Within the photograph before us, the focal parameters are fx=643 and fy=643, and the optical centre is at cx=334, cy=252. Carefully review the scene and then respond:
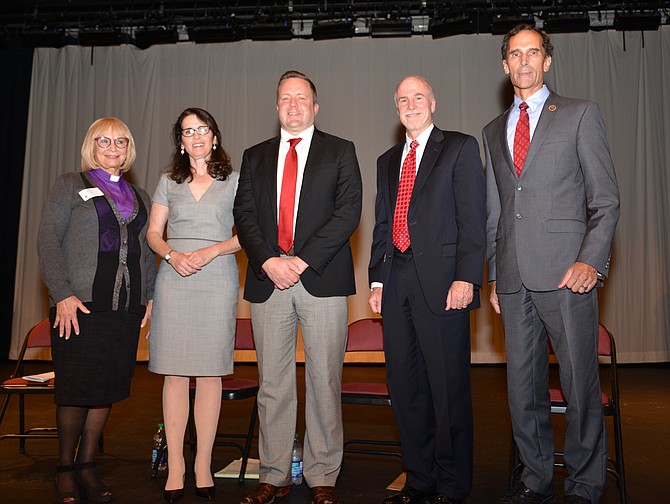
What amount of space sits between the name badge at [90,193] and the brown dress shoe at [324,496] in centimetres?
181

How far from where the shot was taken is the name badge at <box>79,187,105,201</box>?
3219mm

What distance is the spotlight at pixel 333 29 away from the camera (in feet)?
25.3

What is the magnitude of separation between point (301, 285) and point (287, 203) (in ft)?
1.37

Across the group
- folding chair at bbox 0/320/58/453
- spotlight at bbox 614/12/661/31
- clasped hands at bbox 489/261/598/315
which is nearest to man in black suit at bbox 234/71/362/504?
clasped hands at bbox 489/261/598/315

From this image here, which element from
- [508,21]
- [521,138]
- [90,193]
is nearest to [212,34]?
[508,21]

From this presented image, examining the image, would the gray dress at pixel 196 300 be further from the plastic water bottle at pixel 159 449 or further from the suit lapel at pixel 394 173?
the suit lapel at pixel 394 173

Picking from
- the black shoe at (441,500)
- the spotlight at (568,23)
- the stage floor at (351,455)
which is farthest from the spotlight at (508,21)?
the black shoe at (441,500)

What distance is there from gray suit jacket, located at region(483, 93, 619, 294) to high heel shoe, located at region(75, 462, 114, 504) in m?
2.19

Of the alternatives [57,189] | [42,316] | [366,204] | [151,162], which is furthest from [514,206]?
[42,316]

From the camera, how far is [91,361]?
3.14 metres

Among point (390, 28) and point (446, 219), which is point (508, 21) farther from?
point (446, 219)

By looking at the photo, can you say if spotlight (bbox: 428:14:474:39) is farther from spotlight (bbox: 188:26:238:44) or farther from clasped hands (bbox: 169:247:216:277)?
clasped hands (bbox: 169:247:216:277)

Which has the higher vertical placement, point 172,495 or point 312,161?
point 312,161

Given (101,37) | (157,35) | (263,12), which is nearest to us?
(101,37)
